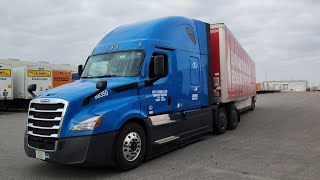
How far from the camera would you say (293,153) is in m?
7.64

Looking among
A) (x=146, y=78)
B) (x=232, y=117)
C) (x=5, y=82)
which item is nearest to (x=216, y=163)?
(x=146, y=78)

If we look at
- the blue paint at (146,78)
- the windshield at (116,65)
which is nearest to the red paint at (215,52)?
the blue paint at (146,78)

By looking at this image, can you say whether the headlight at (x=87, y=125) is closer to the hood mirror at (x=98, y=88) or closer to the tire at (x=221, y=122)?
the hood mirror at (x=98, y=88)

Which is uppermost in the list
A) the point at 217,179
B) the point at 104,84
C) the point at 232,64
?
the point at 232,64

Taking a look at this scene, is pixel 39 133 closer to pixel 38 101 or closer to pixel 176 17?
pixel 38 101

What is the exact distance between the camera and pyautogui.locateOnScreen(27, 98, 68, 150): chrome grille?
5.78 metres

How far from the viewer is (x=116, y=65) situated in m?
7.32

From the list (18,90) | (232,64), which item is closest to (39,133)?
(232,64)

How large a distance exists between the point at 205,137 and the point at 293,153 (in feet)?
10.3

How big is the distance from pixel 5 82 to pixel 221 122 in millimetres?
16680

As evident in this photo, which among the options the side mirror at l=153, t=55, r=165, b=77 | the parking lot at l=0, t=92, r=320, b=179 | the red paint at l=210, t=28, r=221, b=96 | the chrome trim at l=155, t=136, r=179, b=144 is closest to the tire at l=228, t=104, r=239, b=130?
the red paint at l=210, t=28, r=221, b=96

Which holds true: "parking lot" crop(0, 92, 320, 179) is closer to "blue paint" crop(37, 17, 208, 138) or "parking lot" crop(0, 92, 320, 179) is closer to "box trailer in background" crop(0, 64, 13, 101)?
"blue paint" crop(37, 17, 208, 138)

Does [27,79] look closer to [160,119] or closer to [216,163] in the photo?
[160,119]

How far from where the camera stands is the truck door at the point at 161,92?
718cm
